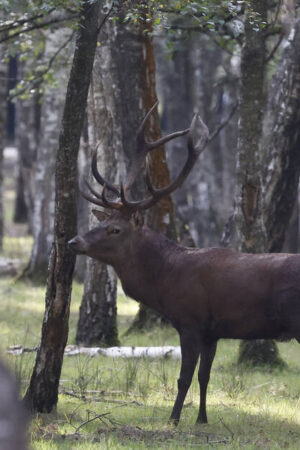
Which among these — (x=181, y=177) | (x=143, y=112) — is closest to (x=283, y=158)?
(x=143, y=112)

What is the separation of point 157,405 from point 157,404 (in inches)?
1.8

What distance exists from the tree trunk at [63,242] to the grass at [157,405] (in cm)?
20

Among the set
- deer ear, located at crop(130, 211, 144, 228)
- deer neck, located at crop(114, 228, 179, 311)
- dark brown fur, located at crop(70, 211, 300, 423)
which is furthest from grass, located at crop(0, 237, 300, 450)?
deer ear, located at crop(130, 211, 144, 228)

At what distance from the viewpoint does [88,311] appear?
11117 mm

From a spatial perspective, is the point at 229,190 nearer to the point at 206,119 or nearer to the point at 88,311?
the point at 206,119

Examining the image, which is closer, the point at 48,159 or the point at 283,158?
the point at 283,158

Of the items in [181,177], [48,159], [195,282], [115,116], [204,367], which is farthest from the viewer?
[48,159]

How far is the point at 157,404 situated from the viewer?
7.89 metres

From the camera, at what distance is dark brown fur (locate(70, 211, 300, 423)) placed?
22.5 ft

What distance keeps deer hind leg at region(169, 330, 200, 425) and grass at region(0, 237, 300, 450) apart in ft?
0.53

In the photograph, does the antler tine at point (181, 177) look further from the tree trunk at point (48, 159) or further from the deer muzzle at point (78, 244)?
the tree trunk at point (48, 159)

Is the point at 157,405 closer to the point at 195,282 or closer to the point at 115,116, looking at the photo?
the point at 195,282

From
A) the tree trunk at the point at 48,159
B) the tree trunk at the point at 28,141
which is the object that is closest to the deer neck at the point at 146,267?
the tree trunk at the point at 48,159

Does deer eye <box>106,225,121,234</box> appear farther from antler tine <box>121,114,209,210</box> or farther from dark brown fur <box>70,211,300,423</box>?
antler tine <box>121,114,209,210</box>
